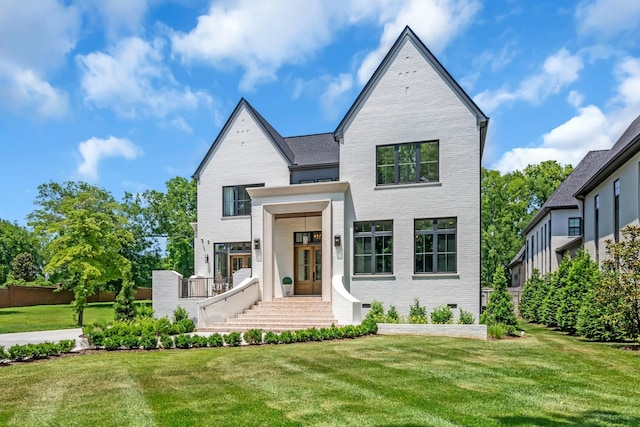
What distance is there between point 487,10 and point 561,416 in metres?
11.0

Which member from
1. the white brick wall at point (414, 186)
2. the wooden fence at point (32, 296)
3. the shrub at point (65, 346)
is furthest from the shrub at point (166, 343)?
the wooden fence at point (32, 296)

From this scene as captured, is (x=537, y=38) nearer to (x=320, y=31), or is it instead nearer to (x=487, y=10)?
(x=487, y=10)

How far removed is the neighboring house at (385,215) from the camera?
19.6 metres

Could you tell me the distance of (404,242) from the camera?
20172 mm

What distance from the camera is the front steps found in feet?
59.9

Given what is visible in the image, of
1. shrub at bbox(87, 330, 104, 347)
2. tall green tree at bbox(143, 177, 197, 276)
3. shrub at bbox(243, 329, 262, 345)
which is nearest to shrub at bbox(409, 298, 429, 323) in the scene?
shrub at bbox(243, 329, 262, 345)

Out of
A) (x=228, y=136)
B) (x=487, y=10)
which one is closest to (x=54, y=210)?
(x=228, y=136)

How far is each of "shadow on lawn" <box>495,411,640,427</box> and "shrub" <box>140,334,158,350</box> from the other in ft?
32.9

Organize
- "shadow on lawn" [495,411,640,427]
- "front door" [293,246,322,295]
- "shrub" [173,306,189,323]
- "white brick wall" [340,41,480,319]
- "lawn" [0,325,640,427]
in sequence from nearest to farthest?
1. "shadow on lawn" [495,411,640,427]
2. "lawn" [0,325,640,427]
3. "white brick wall" [340,41,480,319]
4. "shrub" [173,306,189,323]
5. "front door" [293,246,322,295]

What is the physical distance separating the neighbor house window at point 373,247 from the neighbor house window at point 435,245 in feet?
3.55

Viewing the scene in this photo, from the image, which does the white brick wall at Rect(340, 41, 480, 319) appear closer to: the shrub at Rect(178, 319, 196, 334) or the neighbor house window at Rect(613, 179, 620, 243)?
the shrub at Rect(178, 319, 196, 334)

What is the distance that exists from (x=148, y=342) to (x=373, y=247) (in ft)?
31.2

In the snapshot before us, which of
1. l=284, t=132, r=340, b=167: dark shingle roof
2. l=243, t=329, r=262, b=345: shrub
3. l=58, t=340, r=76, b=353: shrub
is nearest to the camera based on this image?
l=58, t=340, r=76, b=353: shrub

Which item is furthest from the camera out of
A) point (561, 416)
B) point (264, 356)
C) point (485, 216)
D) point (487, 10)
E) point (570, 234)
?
point (485, 216)
